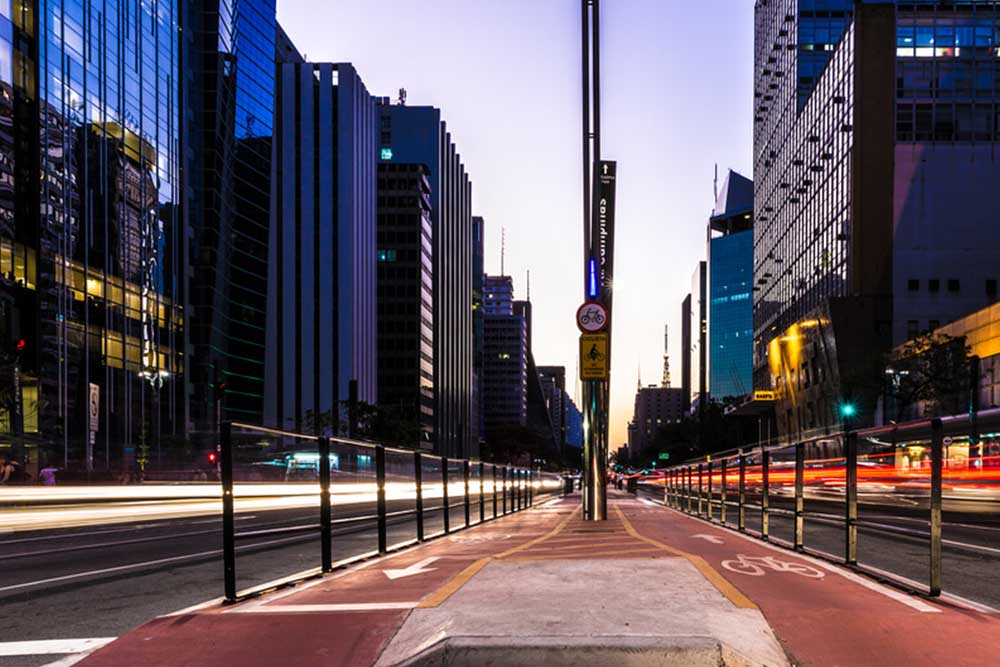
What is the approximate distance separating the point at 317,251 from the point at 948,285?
267 ft

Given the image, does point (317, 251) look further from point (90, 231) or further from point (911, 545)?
point (911, 545)

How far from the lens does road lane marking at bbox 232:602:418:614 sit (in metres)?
6.54

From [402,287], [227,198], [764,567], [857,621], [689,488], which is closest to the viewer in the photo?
[857,621]

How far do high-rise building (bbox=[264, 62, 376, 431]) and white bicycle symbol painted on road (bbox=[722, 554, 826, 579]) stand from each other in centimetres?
11495

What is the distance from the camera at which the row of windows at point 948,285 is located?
79.9 m

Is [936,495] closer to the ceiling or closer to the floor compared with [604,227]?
closer to the floor

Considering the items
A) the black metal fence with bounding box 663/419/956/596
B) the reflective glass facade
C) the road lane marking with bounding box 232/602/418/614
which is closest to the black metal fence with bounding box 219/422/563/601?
the road lane marking with bounding box 232/602/418/614

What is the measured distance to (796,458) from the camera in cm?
1123

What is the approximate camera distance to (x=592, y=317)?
17.2 m

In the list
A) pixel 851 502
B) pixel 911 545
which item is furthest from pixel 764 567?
pixel 911 545

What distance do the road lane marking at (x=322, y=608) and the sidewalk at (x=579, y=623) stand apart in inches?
0.7

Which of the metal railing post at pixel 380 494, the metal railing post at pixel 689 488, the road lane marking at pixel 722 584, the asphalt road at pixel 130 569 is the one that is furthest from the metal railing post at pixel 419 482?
the metal railing post at pixel 689 488

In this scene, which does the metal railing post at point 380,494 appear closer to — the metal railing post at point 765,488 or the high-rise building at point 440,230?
the metal railing post at point 765,488

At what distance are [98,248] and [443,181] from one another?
122 m
